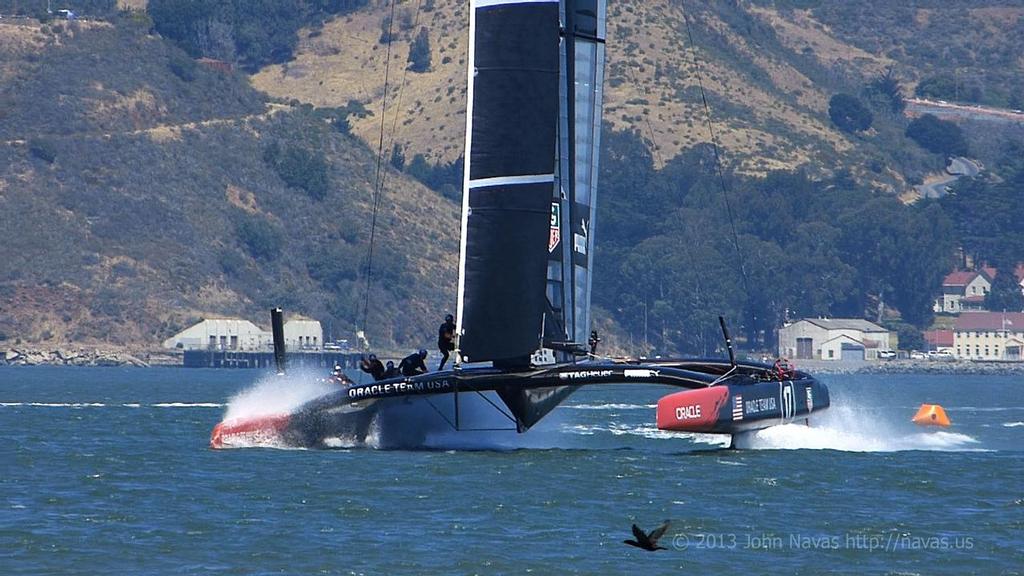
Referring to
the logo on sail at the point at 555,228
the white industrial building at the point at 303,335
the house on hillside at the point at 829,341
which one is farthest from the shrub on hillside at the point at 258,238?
the logo on sail at the point at 555,228

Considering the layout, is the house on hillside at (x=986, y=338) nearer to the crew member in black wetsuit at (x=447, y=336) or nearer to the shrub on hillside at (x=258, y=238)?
the shrub on hillside at (x=258, y=238)

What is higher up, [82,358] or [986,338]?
[986,338]

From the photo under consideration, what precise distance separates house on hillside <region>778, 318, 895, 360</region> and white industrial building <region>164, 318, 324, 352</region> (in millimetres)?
34489

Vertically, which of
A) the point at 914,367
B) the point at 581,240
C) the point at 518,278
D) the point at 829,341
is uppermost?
the point at 829,341

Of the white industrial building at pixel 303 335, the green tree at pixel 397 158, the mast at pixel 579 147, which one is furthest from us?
the green tree at pixel 397 158

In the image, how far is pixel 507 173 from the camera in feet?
103

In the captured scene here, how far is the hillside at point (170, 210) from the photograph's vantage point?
134625 mm

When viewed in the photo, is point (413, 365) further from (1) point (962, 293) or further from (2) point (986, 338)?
(1) point (962, 293)

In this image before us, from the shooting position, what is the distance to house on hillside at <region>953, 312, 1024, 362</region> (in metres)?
164

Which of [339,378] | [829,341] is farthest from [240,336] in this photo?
[339,378]

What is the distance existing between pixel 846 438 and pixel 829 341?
115 m

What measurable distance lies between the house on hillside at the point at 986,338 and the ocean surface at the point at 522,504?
126 m

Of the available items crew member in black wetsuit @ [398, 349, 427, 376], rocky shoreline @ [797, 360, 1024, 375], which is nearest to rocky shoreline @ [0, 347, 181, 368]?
rocky shoreline @ [797, 360, 1024, 375]

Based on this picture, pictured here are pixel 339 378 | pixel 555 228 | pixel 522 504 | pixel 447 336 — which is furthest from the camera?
pixel 339 378
